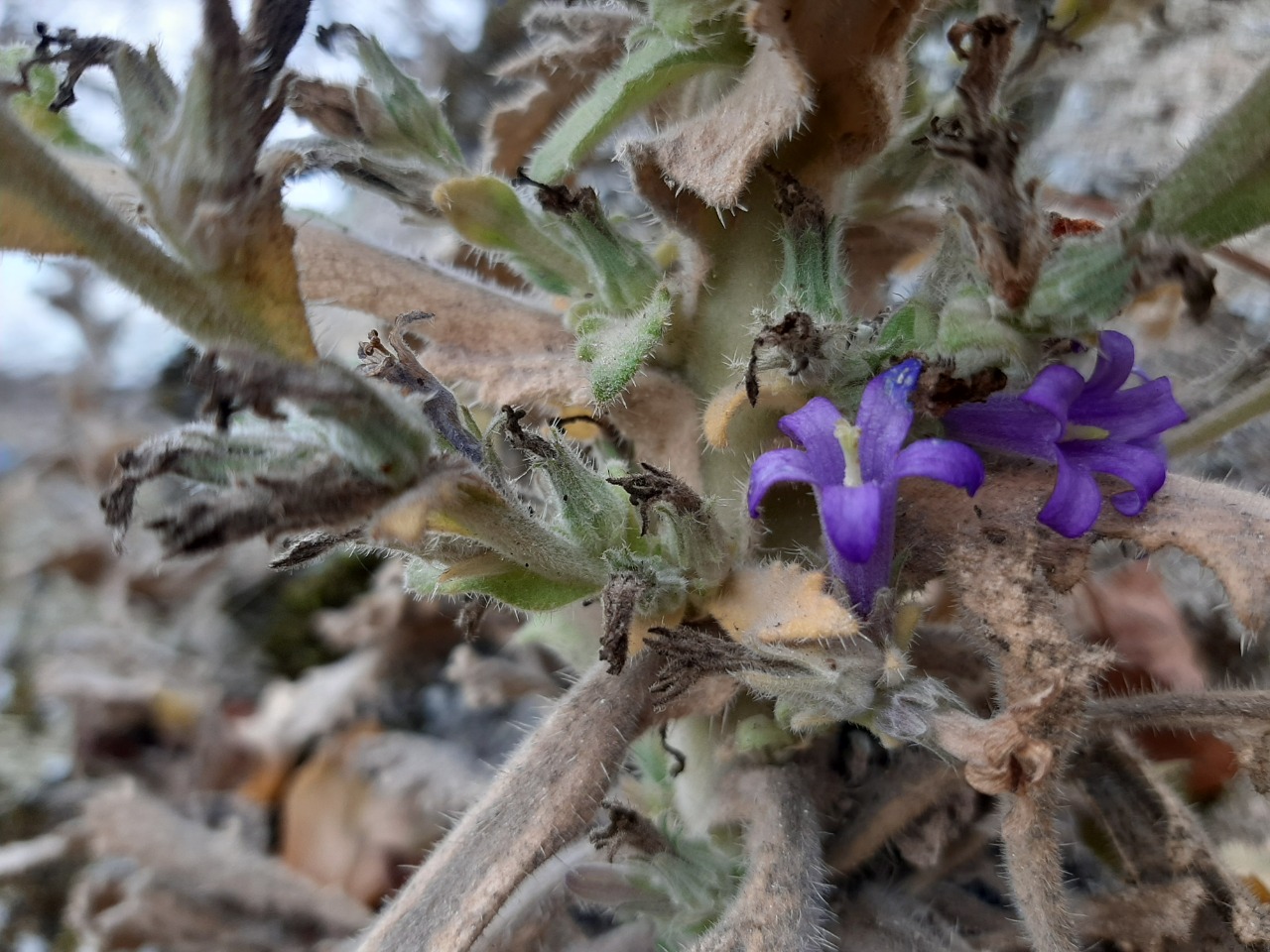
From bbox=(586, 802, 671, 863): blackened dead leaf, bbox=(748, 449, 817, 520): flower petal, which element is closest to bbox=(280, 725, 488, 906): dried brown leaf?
bbox=(586, 802, 671, 863): blackened dead leaf

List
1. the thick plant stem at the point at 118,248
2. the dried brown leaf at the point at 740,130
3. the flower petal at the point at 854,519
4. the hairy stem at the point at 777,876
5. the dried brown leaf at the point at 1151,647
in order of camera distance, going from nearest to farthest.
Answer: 1. the thick plant stem at the point at 118,248
2. the flower petal at the point at 854,519
3. the dried brown leaf at the point at 740,130
4. the hairy stem at the point at 777,876
5. the dried brown leaf at the point at 1151,647

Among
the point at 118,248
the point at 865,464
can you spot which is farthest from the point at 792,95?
the point at 118,248

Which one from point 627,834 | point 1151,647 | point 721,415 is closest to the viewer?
point 721,415

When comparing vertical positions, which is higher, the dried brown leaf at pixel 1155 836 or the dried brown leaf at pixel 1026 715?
the dried brown leaf at pixel 1026 715

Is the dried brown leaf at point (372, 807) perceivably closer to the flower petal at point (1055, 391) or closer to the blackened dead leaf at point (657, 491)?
the blackened dead leaf at point (657, 491)

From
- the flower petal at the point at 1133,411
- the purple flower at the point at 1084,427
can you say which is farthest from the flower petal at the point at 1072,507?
the flower petal at the point at 1133,411

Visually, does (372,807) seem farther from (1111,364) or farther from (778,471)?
(1111,364)

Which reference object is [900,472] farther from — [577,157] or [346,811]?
[346,811]
